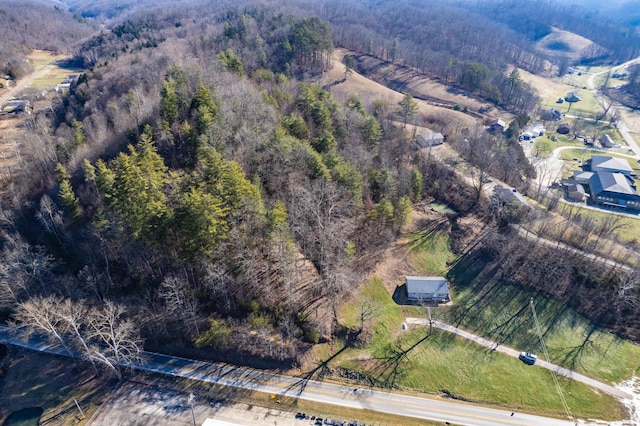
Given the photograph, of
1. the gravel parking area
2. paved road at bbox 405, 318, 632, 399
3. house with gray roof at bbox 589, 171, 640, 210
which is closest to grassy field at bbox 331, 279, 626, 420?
paved road at bbox 405, 318, 632, 399

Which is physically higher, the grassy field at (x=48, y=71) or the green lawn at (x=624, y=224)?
the grassy field at (x=48, y=71)

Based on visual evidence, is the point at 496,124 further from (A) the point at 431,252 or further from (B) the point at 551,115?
(A) the point at 431,252

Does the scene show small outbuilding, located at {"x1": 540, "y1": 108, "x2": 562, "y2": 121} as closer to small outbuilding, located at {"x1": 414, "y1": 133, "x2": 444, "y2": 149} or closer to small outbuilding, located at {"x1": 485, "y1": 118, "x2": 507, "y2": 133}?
small outbuilding, located at {"x1": 485, "y1": 118, "x2": 507, "y2": 133}

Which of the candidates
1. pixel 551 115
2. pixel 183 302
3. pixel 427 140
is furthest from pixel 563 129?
pixel 183 302

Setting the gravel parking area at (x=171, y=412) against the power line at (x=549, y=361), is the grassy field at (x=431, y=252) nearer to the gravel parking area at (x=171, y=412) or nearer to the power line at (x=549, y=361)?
the power line at (x=549, y=361)

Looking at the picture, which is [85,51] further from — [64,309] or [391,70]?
[64,309]

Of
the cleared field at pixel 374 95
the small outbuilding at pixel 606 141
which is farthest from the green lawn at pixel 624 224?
the small outbuilding at pixel 606 141
